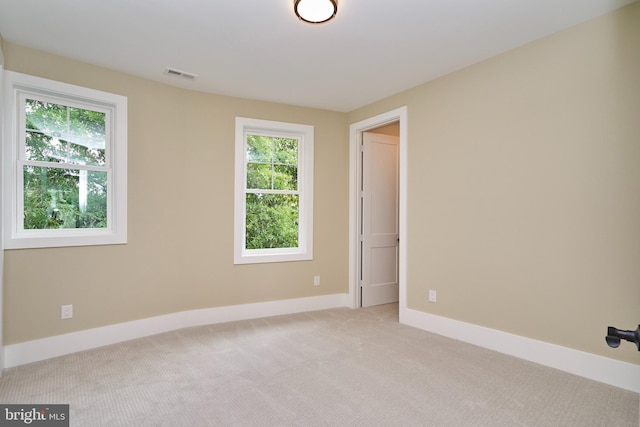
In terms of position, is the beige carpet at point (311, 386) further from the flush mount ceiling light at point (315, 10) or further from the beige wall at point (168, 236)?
the flush mount ceiling light at point (315, 10)

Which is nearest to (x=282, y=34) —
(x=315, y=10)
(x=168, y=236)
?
(x=315, y=10)

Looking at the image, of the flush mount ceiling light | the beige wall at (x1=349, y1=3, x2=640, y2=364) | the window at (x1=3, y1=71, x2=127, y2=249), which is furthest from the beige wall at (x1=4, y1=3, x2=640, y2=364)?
the flush mount ceiling light

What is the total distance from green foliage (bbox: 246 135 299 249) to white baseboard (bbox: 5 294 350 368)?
0.76 metres

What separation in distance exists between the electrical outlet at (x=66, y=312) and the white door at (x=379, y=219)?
322 cm

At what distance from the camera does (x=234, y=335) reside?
3.67 meters

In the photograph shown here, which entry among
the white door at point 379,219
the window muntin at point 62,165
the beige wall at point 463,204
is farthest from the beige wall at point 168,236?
the white door at point 379,219

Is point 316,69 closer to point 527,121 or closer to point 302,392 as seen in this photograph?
point 527,121

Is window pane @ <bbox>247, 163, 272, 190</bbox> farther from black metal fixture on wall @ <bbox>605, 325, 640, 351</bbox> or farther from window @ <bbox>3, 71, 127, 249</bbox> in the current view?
black metal fixture on wall @ <bbox>605, 325, 640, 351</bbox>

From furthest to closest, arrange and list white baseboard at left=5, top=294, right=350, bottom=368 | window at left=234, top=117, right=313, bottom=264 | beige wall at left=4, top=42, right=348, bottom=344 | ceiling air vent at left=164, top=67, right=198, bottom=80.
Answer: window at left=234, top=117, right=313, bottom=264 < ceiling air vent at left=164, top=67, right=198, bottom=80 < beige wall at left=4, top=42, right=348, bottom=344 < white baseboard at left=5, top=294, right=350, bottom=368

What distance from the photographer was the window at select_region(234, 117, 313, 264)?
172 inches

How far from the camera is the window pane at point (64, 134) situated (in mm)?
3141

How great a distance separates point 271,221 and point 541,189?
2948 millimetres

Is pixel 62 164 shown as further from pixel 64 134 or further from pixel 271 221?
pixel 271 221

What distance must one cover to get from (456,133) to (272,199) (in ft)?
7.46
